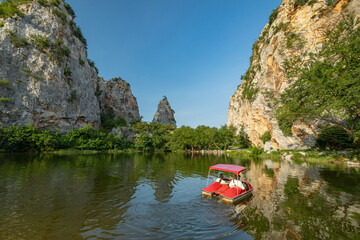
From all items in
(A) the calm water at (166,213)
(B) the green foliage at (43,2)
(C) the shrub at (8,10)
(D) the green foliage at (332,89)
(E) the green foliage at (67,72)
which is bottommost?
(A) the calm water at (166,213)

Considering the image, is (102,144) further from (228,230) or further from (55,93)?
(228,230)

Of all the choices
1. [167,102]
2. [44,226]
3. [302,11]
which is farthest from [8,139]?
[167,102]

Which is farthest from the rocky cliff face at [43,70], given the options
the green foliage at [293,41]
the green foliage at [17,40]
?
the green foliage at [293,41]

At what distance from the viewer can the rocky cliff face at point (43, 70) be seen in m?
50.4

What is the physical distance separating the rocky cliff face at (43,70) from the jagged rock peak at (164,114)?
57419 millimetres

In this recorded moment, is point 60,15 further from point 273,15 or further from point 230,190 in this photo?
point 230,190

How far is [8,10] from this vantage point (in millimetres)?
54312

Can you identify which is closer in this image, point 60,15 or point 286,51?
point 286,51

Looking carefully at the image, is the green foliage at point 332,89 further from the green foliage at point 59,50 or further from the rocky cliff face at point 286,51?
the green foliage at point 59,50

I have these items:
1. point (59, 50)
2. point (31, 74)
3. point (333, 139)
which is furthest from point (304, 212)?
point (59, 50)

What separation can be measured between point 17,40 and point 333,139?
90.2 metres

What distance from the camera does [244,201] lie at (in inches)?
475

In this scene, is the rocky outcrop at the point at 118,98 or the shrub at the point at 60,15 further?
the rocky outcrop at the point at 118,98

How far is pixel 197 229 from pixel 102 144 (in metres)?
61.9
